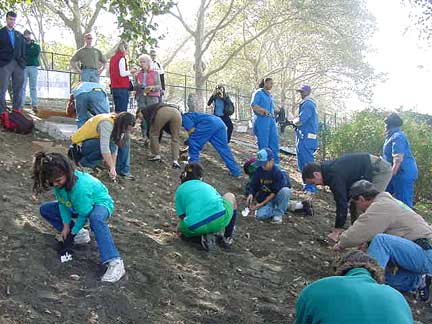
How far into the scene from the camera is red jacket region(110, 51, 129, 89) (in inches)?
351

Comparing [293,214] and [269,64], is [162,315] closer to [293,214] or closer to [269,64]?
[293,214]

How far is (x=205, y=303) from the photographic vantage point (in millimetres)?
4418

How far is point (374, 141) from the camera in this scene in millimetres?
12367

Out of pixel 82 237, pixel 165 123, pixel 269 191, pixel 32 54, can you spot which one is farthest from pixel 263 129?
pixel 82 237

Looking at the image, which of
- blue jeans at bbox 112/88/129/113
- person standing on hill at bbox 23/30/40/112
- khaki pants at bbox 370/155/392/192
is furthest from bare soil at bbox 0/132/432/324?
person standing on hill at bbox 23/30/40/112

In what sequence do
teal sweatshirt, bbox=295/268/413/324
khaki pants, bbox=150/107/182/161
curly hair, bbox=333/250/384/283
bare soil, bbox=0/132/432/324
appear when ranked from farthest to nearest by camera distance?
khaki pants, bbox=150/107/182/161 → bare soil, bbox=0/132/432/324 → curly hair, bbox=333/250/384/283 → teal sweatshirt, bbox=295/268/413/324

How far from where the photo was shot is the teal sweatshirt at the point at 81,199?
13.9ft

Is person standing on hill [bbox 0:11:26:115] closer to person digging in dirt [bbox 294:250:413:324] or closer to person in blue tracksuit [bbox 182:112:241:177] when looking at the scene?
person in blue tracksuit [bbox 182:112:241:177]

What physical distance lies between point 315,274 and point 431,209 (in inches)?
271

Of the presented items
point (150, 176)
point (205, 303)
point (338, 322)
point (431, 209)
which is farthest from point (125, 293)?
point (431, 209)

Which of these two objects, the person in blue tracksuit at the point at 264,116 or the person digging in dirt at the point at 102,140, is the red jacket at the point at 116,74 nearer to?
the person digging in dirt at the point at 102,140

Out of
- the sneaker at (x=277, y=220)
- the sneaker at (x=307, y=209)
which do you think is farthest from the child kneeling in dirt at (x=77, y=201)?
the sneaker at (x=307, y=209)

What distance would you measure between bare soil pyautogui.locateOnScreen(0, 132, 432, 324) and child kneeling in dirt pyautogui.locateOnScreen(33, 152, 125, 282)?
7.7 inches

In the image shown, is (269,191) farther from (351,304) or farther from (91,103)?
(351,304)
